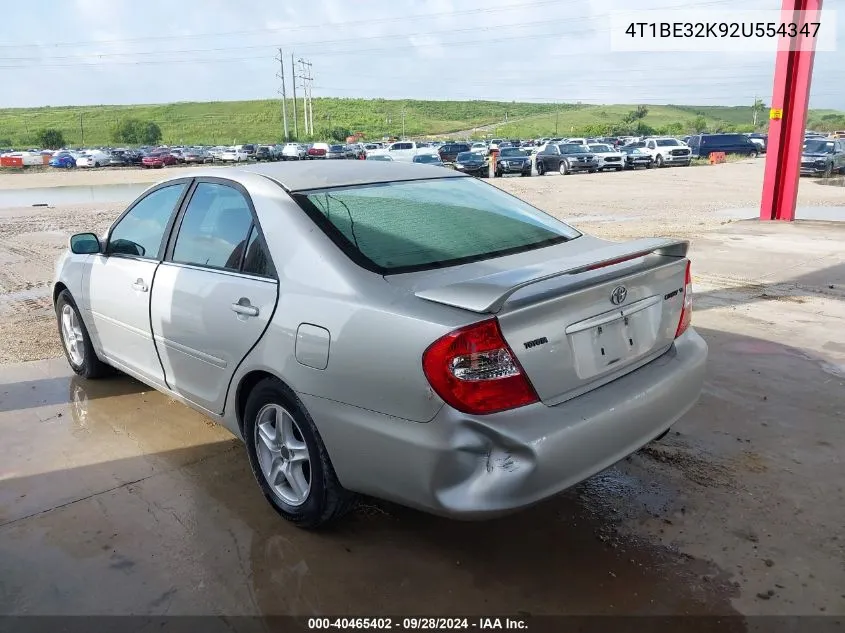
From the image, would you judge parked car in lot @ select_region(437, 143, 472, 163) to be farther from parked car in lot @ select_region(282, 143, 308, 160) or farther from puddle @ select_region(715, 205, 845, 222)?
puddle @ select_region(715, 205, 845, 222)

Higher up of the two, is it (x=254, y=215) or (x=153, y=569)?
(x=254, y=215)

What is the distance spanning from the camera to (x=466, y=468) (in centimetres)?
225

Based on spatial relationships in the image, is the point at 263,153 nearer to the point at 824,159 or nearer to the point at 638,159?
the point at 638,159

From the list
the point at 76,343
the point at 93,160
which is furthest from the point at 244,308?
the point at 93,160

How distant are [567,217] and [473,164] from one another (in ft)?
58.0

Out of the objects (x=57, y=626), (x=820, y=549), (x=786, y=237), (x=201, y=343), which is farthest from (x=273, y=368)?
(x=786, y=237)

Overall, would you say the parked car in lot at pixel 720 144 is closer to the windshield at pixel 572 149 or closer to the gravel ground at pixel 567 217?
the windshield at pixel 572 149

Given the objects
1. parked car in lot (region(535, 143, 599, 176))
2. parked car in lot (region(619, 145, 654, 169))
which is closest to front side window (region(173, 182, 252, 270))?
parked car in lot (region(535, 143, 599, 176))

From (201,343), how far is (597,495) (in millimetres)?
2005

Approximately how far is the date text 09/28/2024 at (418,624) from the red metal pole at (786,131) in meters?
12.8

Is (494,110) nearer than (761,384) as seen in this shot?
No

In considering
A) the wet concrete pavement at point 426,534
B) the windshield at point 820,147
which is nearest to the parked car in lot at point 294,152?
the windshield at point 820,147

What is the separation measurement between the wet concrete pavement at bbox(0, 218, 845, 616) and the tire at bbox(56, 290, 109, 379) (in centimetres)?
50

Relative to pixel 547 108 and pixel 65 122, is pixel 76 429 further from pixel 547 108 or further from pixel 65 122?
pixel 547 108
